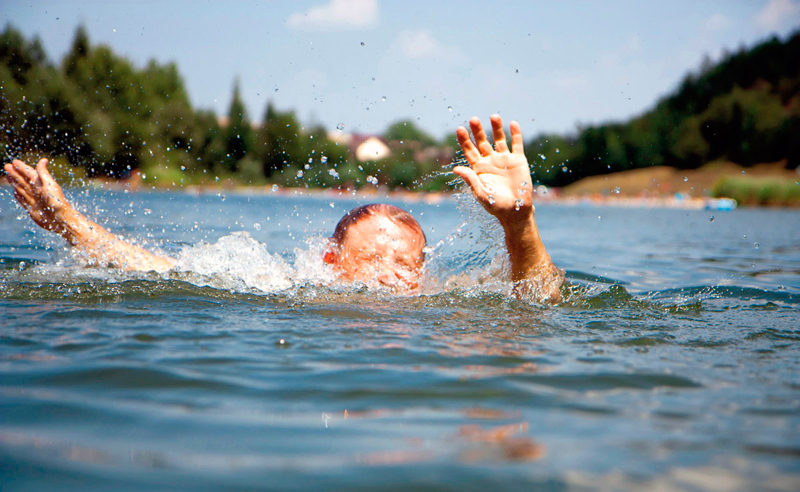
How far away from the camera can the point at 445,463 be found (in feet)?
4.91

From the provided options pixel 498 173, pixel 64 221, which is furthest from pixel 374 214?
pixel 64 221

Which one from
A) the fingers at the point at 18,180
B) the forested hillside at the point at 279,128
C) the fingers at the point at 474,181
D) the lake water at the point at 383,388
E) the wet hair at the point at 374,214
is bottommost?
the lake water at the point at 383,388

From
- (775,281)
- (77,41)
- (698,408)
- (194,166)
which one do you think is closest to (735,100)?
(194,166)

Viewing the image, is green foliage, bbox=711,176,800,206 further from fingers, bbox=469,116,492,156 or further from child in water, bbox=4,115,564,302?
fingers, bbox=469,116,492,156

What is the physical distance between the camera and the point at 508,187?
321 cm

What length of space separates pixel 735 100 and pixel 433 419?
200 ft

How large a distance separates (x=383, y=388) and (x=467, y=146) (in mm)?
1654

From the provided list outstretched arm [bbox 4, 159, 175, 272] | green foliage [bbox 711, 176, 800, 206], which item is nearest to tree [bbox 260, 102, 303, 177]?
green foliage [bbox 711, 176, 800, 206]

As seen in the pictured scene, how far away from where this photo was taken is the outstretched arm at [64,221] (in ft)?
13.7

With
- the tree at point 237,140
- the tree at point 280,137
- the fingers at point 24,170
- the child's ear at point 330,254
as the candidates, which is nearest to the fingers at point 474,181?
the child's ear at point 330,254

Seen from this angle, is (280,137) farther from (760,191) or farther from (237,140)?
(760,191)

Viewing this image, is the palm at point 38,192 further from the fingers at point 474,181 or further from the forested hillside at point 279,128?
the forested hillside at point 279,128

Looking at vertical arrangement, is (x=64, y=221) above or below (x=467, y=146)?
below

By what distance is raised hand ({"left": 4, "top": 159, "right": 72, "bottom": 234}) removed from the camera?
4168 mm
